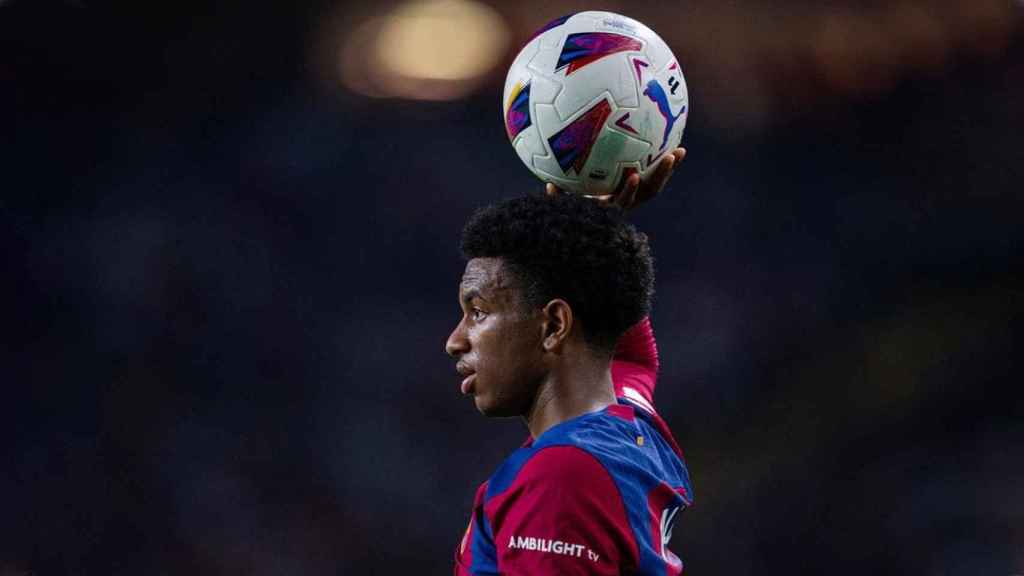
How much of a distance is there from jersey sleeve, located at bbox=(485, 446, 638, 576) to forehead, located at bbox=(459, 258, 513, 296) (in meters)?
0.38

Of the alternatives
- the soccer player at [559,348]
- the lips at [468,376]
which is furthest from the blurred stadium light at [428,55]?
the lips at [468,376]

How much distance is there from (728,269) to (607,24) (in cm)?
400

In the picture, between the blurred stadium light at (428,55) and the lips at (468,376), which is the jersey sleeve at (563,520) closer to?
the lips at (468,376)

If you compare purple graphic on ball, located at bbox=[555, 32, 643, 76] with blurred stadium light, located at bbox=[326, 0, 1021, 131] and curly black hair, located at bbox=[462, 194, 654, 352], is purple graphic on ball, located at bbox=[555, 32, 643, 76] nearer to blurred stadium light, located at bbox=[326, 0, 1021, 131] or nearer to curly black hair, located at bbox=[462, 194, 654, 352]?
curly black hair, located at bbox=[462, 194, 654, 352]

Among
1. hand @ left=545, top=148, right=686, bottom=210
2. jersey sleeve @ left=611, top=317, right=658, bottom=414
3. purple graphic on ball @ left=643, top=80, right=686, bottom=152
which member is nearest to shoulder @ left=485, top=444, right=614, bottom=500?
jersey sleeve @ left=611, top=317, right=658, bottom=414

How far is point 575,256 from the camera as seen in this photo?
7.13 ft

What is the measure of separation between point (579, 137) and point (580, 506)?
0.99 m

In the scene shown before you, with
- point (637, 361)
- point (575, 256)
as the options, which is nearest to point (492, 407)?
point (575, 256)

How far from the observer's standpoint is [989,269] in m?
6.74

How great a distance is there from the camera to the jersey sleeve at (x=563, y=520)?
72.9 inches

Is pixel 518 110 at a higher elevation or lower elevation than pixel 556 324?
higher

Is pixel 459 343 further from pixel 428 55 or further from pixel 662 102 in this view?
pixel 428 55

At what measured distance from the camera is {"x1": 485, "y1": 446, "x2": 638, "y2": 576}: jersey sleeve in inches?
72.9

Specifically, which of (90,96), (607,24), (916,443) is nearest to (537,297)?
(607,24)
